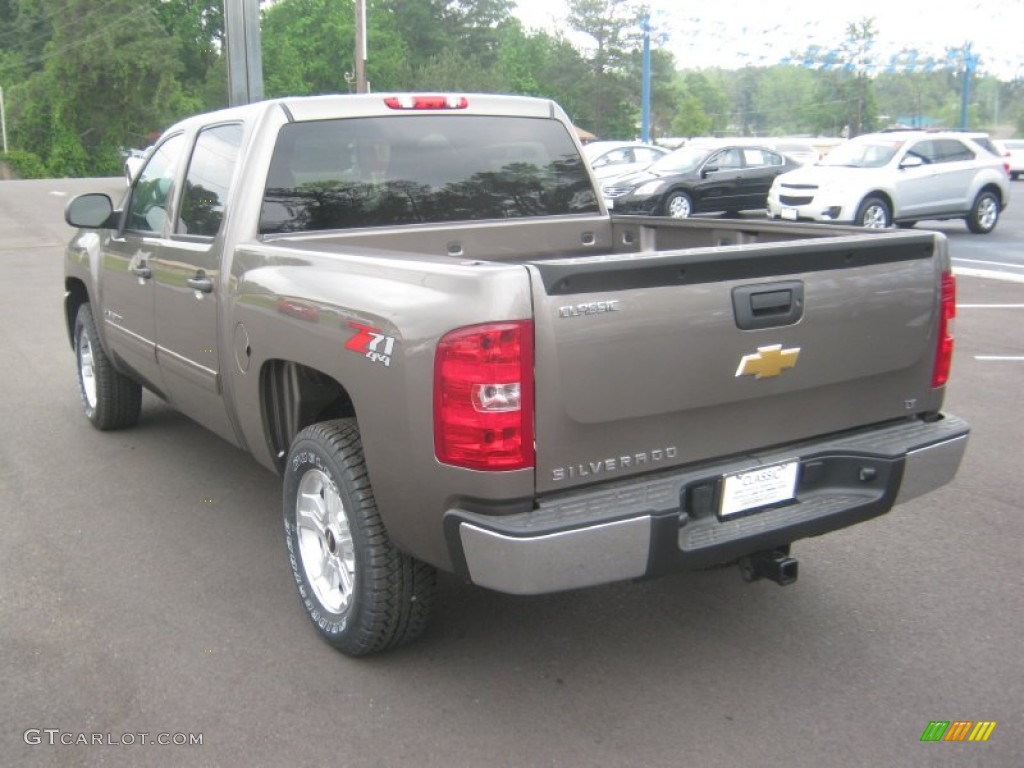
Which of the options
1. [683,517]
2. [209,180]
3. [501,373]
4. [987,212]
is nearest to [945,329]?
[683,517]

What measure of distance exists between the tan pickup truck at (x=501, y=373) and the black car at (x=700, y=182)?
14725 mm

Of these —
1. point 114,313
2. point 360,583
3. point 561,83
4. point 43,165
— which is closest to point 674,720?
point 360,583

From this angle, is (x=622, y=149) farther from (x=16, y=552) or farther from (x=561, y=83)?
(x=561, y=83)

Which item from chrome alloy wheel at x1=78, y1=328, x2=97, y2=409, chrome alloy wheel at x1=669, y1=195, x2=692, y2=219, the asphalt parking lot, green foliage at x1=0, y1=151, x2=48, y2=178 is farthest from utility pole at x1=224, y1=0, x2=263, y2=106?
green foliage at x1=0, y1=151, x2=48, y2=178

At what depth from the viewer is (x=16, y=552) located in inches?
176

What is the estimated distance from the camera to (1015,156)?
41.2m

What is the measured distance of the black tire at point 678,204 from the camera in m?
19.1

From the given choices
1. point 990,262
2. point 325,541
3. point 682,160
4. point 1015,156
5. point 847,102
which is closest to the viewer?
point 325,541

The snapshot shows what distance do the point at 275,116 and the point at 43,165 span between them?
214 feet

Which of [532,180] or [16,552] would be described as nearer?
[16,552]

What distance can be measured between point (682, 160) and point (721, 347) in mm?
17593

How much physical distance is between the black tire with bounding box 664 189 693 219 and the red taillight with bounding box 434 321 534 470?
16.7 meters

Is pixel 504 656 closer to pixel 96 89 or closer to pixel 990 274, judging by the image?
pixel 990 274

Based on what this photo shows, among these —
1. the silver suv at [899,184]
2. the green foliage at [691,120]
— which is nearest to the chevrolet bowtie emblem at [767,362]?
the silver suv at [899,184]
